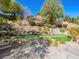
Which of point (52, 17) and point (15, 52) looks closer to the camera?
point (15, 52)

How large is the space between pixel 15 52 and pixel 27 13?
906 inches

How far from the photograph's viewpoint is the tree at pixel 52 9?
27141 mm

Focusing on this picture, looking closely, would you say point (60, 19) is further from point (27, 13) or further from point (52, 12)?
point (27, 13)

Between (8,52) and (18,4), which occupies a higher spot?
(18,4)

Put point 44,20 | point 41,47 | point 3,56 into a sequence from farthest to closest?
point 44,20
point 41,47
point 3,56

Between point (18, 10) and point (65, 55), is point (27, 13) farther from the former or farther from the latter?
point (65, 55)

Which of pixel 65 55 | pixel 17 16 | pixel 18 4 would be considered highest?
pixel 18 4

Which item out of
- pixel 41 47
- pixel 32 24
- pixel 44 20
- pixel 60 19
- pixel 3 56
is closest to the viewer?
pixel 3 56

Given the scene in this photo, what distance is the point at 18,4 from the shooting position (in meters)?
27.9

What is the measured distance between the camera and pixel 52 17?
27.6 meters

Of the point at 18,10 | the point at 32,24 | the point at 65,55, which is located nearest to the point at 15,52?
the point at 65,55

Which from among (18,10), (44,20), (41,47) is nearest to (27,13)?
(18,10)

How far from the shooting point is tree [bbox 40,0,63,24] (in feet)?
89.0

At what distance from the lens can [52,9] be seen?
27219 mm
